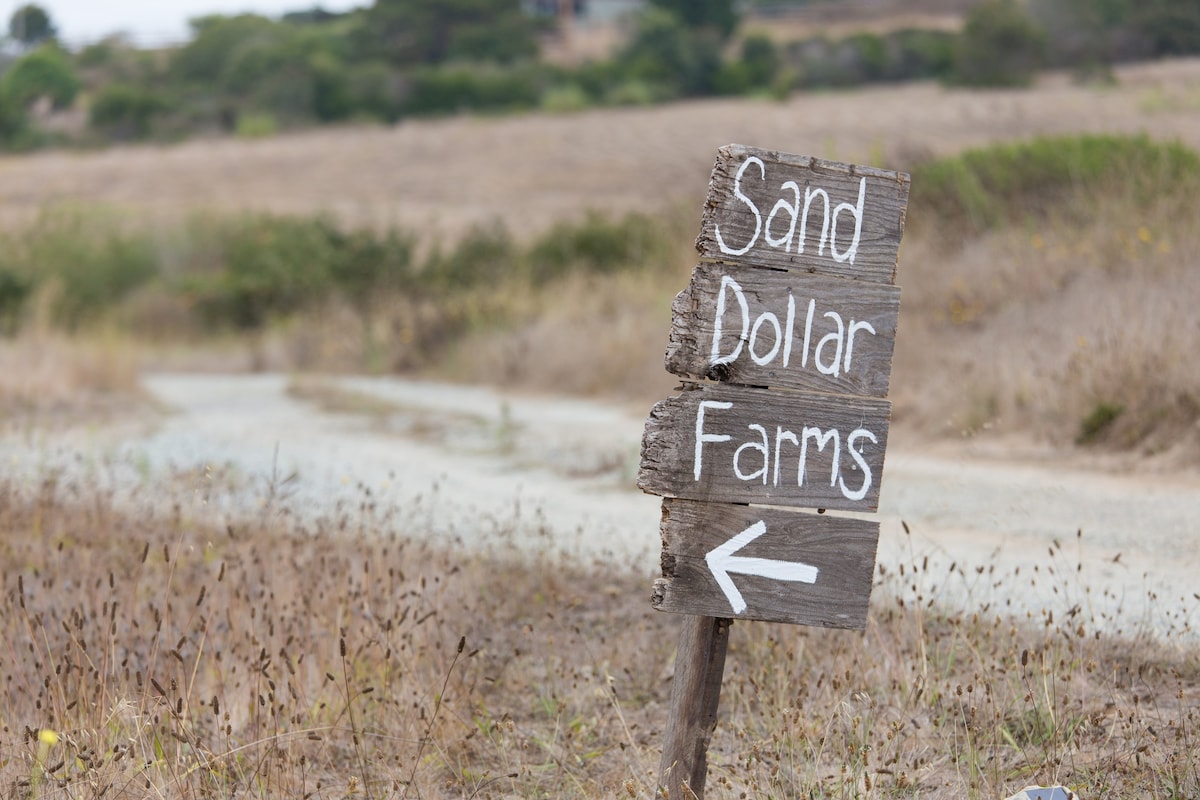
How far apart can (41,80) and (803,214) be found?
171 feet

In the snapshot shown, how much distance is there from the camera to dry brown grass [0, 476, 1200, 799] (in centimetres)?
353

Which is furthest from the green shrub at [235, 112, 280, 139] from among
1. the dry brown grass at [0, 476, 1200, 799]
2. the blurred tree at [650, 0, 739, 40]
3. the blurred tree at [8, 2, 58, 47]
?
the dry brown grass at [0, 476, 1200, 799]

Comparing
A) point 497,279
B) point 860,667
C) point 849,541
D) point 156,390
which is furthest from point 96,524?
point 497,279

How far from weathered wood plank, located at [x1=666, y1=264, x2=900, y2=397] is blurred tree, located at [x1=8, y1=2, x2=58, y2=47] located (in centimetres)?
4589

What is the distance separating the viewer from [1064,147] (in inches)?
573

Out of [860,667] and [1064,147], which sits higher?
[1064,147]

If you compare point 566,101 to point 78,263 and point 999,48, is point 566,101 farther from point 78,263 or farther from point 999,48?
point 78,263

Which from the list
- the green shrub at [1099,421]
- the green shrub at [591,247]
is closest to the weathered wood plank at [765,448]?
the green shrub at [1099,421]

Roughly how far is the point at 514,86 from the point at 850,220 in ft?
199

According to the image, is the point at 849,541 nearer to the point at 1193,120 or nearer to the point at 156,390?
the point at 156,390

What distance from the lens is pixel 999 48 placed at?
4828cm

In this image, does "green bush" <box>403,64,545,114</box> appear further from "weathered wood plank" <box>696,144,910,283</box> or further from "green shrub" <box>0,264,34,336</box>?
"weathered wood plank" <box>696,144,910,283</box>

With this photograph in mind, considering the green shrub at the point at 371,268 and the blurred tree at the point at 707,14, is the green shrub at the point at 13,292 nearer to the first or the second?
the green shrub at the point at 371,268

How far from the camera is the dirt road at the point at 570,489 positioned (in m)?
5.37
